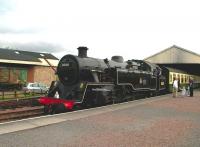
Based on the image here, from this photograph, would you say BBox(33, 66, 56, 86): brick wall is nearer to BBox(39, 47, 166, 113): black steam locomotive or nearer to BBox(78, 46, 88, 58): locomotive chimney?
BBox(39, 47, 166, 113): black steam locomotive

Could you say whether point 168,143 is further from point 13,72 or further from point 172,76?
point 13,72

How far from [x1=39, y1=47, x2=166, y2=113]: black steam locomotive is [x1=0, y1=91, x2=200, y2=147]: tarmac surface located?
3267mm

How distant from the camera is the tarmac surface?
8.51m

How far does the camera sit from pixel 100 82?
60.3ft

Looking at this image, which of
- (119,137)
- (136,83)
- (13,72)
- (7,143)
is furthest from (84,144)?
(13,72)

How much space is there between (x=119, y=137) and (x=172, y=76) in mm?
24360

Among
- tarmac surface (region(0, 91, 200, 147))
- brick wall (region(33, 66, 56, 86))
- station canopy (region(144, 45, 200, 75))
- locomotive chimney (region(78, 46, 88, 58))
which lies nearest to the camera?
tarmac surface (region(0, 91, 200, 147))

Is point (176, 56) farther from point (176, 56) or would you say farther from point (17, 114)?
point (17, 114)

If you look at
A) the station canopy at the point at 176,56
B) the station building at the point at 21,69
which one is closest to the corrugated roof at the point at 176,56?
the station canopy at the point at 176,56

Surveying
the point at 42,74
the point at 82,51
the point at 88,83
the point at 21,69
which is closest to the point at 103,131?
the point at 88,83

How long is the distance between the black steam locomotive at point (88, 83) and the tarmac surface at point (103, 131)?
3.27 meters

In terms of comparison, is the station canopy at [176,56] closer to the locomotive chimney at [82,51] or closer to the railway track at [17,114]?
the locomotive chimney at [82,51]

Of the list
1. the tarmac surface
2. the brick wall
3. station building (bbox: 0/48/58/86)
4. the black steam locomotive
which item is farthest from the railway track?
the brick wall

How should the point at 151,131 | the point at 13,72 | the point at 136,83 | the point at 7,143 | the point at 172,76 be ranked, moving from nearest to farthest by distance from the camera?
the point at 7,143 < the point at 151,131 < the point at 136,83 < the point at 172,76 < the point at 13,72
